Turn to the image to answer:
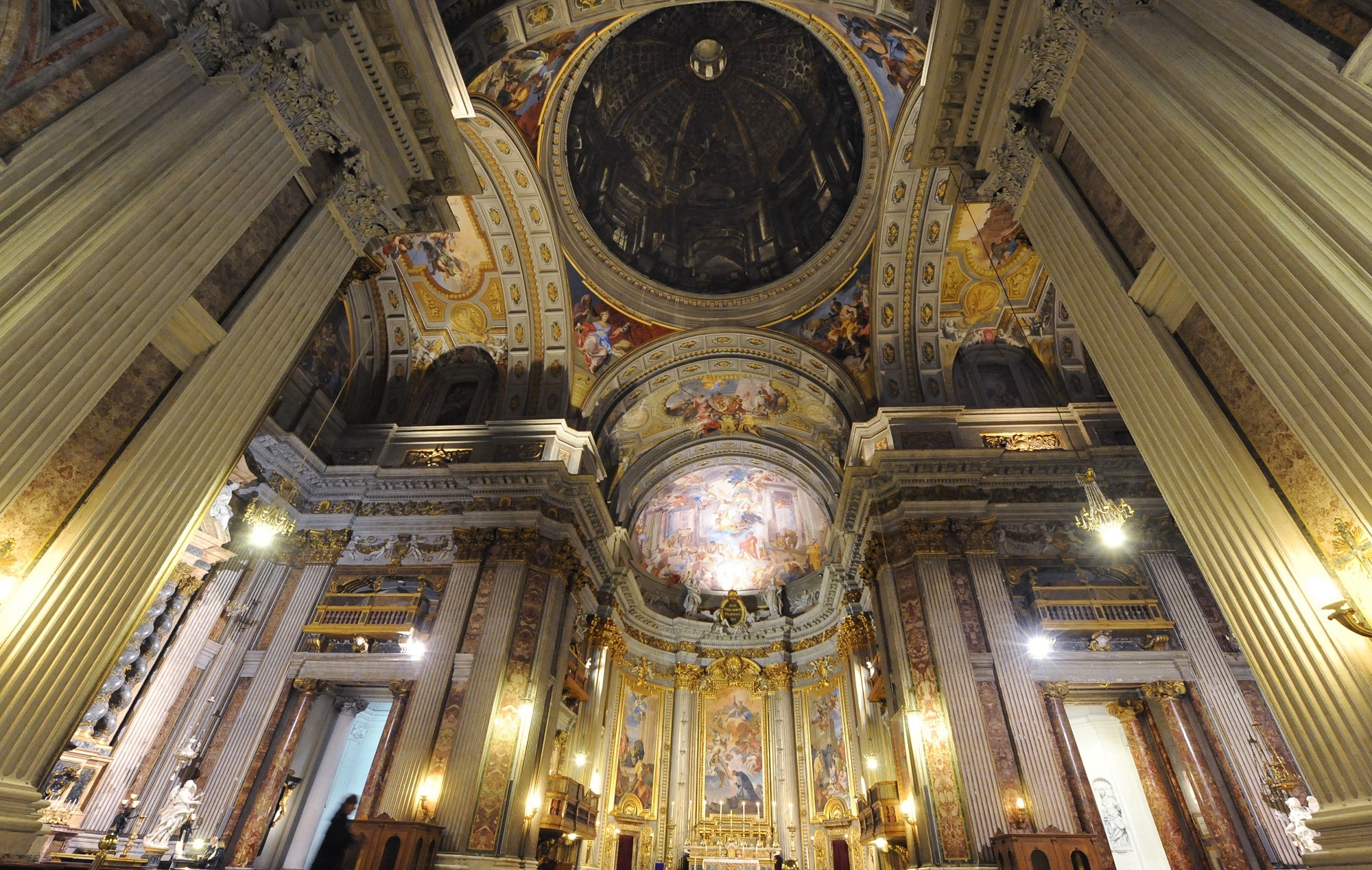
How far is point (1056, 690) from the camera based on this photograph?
11906mm

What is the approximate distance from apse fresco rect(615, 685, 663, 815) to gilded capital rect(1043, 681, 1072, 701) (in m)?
13.1

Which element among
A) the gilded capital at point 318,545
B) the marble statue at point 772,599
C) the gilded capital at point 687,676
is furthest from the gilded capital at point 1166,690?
the gilded capital at point 318,545

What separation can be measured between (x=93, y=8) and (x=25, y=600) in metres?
4.92

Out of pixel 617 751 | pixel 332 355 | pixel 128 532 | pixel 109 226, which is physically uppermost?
pixel 332 355

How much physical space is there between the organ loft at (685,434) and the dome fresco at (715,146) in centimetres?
15

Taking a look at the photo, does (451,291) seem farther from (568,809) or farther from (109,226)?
(568,809)

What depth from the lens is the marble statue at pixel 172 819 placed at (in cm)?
1012

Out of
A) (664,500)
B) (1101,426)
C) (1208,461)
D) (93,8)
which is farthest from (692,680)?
(93,8)

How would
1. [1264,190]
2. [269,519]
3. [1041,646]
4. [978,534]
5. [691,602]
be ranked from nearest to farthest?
1. [1264,190]
2. [269,519]
3. [1041,646]
4. [978,534]
5. [691,602]

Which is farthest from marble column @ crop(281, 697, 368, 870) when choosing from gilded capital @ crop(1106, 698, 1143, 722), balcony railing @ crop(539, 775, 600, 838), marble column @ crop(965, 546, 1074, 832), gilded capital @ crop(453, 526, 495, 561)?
gilded capital @ crop(1106, 698, 1143, 722)

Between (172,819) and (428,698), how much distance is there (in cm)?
397

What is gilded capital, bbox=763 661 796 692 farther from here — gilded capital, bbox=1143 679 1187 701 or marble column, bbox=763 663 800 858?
gilded capital, bbox=1143 679 1187 701

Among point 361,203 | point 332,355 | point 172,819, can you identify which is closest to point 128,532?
point 361,203

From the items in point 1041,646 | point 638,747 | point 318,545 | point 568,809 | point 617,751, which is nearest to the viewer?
point 1041,646
